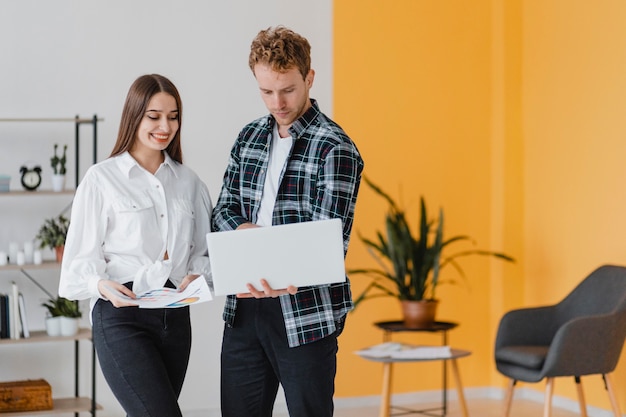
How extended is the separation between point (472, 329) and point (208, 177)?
6.89ft

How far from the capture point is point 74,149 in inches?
216

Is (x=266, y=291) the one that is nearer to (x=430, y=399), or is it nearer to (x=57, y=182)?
(x=57, y=182)

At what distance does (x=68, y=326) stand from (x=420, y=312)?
2024mm

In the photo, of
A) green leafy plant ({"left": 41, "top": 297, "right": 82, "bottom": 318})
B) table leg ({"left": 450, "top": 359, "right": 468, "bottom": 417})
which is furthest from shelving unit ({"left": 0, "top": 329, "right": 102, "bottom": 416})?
table leg ({"left": 450, "top": 359, "right": 468, "bottom": 417})

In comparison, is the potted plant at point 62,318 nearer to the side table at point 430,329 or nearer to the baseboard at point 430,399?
the baseboard at point 430,399

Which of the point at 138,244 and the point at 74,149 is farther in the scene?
the point at 74,149

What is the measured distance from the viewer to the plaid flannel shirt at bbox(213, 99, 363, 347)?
2574mm

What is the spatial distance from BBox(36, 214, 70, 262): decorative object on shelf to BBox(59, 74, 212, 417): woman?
2.51 metres

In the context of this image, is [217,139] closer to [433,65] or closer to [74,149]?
[74,149]

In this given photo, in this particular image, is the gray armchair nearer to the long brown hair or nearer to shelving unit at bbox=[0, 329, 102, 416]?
shelving unit at bbox=[0, 329, 102, 416]

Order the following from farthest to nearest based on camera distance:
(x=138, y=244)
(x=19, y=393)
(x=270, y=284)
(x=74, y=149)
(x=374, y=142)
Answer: (x=374, y=142), (x=74, y=149), (x=19, y=393), (x=138, y=244), (x=270, y=284)

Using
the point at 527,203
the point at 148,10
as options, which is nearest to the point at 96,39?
the point at 148,10

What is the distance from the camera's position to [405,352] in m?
5.24

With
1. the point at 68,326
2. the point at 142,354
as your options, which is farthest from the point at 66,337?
the point at 142,354
